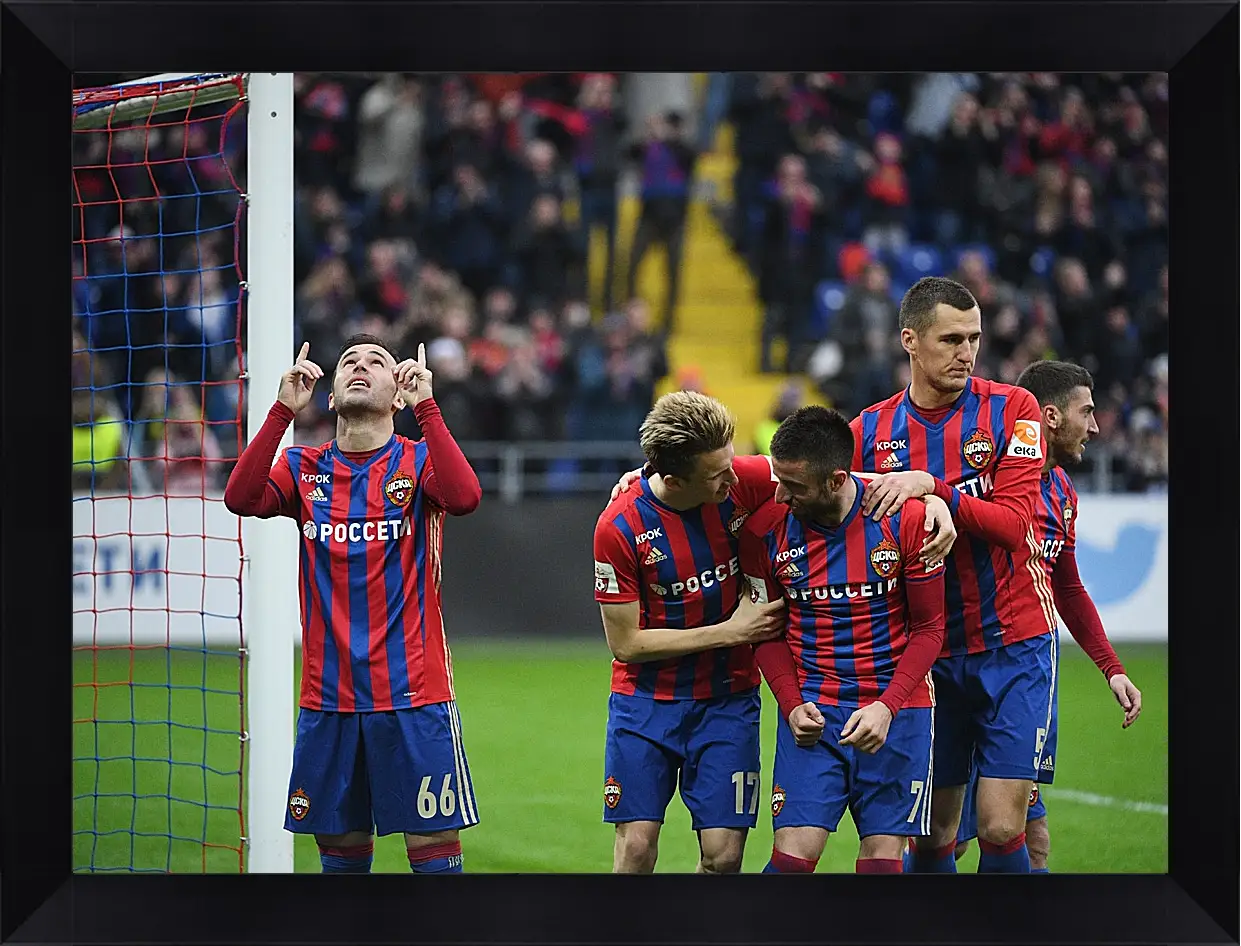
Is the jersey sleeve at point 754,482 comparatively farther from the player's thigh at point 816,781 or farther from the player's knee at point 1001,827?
the player's knee at point 1001,827

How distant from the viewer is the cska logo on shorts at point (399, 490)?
3332mm

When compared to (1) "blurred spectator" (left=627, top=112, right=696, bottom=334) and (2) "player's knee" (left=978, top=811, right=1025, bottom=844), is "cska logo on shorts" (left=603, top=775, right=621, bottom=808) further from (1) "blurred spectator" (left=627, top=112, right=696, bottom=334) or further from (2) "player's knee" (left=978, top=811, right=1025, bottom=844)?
(1) "blurred spectator" (left=627, top=112, right=696, bottom=334)

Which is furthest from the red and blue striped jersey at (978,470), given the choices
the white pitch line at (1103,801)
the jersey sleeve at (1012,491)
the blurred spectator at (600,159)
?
the blurred spectator at (600,159)

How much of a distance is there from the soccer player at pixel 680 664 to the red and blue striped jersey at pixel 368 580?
0.44m

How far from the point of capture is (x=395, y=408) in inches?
134

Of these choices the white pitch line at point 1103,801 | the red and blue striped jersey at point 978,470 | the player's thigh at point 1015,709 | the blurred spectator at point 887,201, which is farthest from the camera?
the blurred spectator at point 887,201

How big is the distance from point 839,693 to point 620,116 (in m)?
11.3

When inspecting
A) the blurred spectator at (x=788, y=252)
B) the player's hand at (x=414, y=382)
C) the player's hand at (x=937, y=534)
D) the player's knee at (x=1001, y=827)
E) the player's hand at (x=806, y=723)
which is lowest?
the player's knee at (x=1001, y=827)

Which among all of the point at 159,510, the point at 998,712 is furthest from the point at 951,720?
the point at 159,510
